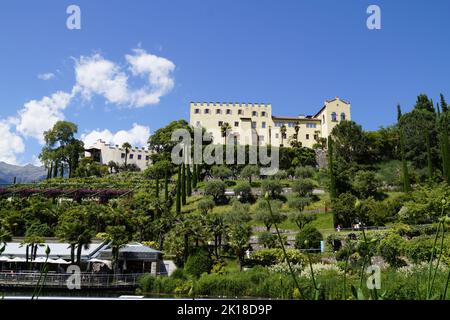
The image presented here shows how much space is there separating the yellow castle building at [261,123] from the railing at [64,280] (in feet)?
156

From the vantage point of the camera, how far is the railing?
24938 mm

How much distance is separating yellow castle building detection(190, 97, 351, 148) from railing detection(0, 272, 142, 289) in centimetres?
4745

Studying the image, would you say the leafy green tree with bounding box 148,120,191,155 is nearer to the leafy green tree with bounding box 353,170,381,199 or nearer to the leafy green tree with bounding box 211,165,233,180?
the leafy green tree with bounding box 211,165,233,180

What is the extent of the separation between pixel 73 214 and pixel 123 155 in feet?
148

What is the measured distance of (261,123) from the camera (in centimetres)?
7581

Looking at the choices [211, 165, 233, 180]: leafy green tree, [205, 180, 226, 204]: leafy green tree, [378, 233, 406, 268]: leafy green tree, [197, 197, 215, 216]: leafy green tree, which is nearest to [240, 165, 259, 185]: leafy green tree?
[211, 165, 233, 180]: leafy green tree

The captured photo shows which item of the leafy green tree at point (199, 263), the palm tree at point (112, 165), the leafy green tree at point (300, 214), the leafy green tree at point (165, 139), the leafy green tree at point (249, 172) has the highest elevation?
the leafy green tree at point (165, 139)

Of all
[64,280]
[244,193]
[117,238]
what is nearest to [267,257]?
[117,238]

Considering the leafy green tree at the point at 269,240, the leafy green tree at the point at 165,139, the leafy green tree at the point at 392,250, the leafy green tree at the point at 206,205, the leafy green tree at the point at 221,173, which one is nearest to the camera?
the leafy green tree at the point at 392,250

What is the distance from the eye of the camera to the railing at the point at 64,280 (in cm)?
2494

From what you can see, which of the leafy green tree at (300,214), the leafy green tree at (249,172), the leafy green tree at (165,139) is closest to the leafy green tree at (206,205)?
the leafy green tree at (300,214)

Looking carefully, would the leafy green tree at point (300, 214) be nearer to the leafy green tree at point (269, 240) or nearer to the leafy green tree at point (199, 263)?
the leafy green tree at point (269, 240)
